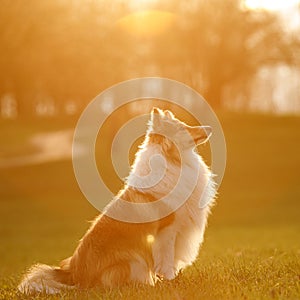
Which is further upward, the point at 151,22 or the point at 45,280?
the point at 151,22

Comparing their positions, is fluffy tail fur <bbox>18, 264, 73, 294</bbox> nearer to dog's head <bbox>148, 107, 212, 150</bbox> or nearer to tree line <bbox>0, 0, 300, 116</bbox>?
dog's head <bbox>148, 107, 212, 150</bbox>

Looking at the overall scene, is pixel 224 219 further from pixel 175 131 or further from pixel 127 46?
pixel 127 46

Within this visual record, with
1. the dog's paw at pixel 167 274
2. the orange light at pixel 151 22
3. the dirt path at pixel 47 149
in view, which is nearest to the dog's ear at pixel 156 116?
the dog's paw at pixel 167 274

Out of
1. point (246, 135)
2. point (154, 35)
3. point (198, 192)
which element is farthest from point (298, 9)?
point (198, 192)

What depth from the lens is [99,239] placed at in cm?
757

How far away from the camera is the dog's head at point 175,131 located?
8312 millimetres

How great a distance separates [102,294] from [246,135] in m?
37.8

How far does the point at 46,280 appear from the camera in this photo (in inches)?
302

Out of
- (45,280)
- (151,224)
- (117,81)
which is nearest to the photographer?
(45,280)

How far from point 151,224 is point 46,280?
143 cm

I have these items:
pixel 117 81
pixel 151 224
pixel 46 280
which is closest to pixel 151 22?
pixel 117 81

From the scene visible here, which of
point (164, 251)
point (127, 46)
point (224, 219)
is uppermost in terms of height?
point (127, 46)

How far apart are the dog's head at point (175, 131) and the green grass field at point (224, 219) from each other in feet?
5.52

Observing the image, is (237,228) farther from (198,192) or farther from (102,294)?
(102,294)
